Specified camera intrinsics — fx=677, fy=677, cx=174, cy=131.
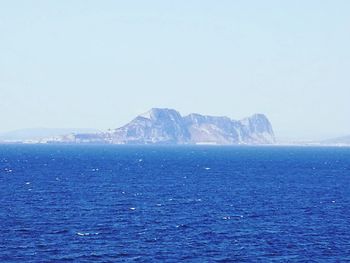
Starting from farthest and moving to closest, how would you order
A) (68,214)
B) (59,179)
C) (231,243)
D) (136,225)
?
1. (59,179)
2. (68,214)
3. (136,225)
4. (231,243)

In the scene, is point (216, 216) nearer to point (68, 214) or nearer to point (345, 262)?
point (68, 214)

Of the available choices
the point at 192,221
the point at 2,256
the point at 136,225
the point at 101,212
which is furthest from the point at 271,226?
the point at 2,256

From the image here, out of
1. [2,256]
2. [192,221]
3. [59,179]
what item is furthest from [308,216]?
[59,179]

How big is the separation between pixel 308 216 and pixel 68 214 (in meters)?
36.3

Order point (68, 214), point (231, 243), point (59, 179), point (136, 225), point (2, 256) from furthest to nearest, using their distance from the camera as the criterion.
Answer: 1. point (59, 179)
2. point (68, 214)
3. point (136, 225)
4. point (231, 243)
5. point (2, 256)

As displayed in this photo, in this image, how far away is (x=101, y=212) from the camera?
340ft

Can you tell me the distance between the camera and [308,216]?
4065 inches

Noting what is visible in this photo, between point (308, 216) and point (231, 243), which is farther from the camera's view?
point (308, 216)

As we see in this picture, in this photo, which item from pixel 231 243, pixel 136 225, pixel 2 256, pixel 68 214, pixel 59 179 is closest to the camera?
pixel 2 256

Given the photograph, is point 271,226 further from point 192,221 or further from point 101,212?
point 101,212

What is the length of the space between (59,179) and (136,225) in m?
75.3

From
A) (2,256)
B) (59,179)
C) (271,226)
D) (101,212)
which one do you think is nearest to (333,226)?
(271,226)

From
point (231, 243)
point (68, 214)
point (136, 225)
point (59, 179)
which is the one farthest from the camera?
point (59, 179)

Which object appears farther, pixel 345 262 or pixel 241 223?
pixel 241 223
